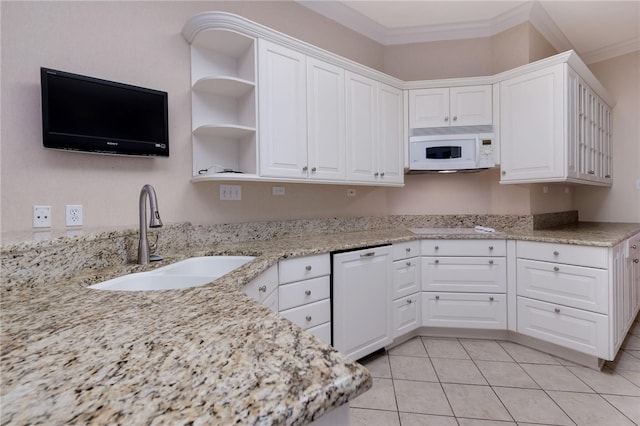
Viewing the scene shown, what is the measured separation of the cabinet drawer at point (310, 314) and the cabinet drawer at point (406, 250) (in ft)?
2.38

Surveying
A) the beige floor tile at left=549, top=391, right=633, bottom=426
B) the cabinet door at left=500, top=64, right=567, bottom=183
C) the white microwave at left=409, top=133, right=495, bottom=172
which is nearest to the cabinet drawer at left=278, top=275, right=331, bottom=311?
the beige floor tile at left=549, top=391, right=633, bottom=426

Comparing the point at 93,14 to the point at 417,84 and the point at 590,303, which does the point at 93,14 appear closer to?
the point at 417,84

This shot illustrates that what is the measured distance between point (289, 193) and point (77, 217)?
1379 mm

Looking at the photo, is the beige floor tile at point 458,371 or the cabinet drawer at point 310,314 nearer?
the cabinet drawer at point 310,314

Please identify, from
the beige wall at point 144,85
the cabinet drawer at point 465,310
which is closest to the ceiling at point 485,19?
the beige wall at point 144,85

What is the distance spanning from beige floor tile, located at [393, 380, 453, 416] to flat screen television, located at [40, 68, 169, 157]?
2.01m

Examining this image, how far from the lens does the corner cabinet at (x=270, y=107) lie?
198 centimetres

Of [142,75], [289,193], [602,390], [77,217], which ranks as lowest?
[602,390]

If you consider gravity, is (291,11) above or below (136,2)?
above

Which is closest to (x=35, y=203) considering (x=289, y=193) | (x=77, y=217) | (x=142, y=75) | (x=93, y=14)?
(x=77, y=217)

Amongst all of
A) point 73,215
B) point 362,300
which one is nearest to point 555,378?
point 362,300

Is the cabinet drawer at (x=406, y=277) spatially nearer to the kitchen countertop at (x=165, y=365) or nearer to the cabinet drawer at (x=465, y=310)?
the cabinet drawer at (x=465, y=310)

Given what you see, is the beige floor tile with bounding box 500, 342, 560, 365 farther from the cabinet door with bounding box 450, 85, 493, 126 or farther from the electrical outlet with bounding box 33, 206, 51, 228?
the electrical outlet with bounding box 33, 206, 51, 228

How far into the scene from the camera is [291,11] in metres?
2.61
